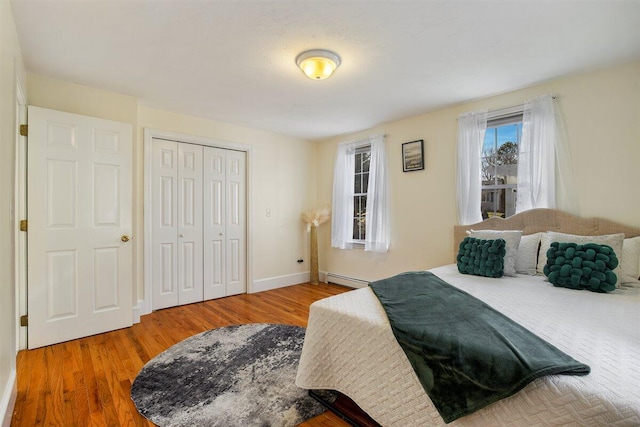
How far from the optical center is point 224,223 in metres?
4.20

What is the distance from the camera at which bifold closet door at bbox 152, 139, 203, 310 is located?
11.8ft

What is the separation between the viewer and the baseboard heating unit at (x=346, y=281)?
448 centimetres

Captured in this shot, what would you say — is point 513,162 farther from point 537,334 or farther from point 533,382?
point 533,382

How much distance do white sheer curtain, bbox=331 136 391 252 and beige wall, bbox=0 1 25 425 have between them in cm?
360

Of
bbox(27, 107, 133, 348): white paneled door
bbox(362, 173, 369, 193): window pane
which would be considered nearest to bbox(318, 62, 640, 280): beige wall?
bbox(362, 173, 369, 193): window pane

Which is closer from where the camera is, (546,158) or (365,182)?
(546,158)

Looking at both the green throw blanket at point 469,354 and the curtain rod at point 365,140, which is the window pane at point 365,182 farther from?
the green throw blanket at point 469,354

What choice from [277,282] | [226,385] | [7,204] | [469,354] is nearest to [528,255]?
[469,354]

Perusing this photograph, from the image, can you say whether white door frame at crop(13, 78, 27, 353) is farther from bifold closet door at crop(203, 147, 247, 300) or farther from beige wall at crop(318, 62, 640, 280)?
beige wall at crop(318, 62, 640, 280)

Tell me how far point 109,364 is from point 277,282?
8.45 ft

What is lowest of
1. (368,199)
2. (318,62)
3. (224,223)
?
(224,223)

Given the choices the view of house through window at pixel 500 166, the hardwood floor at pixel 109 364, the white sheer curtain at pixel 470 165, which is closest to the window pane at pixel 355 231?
the hardwood floor at pixel 109 364

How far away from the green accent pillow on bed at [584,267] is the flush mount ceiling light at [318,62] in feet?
7.56

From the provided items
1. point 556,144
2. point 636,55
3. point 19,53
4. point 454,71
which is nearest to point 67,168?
point 19,53
